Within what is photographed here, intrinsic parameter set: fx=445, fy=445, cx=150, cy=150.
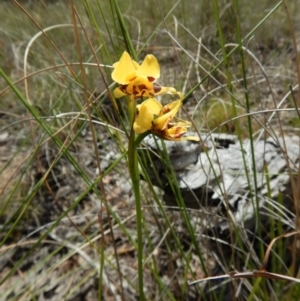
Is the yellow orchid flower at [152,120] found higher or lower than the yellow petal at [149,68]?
lower

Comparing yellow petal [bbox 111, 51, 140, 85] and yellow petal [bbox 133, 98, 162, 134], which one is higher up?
yellow petal [bbox 111, 51, 140, 85]

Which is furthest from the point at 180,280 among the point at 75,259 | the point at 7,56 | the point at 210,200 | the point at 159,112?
the point at 7,56

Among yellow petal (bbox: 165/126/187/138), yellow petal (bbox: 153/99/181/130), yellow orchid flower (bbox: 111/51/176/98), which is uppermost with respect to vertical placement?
yellow orchid flower (bbox: 111/51/176/98)

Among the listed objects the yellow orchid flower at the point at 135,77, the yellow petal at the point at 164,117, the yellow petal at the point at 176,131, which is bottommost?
the yellow petal at the point at 176,131

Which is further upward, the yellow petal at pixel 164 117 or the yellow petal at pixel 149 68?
the yellow petal at pixel 149 68

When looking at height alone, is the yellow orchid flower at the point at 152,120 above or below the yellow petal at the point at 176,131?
above
